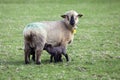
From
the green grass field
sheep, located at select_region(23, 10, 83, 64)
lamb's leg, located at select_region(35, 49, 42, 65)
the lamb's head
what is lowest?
the green grass field

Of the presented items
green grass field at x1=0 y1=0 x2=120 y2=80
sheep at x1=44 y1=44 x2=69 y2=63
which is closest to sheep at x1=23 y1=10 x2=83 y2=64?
sheep at x1=44 y1=44 x2=69 y2=63

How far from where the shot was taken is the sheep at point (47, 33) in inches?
497

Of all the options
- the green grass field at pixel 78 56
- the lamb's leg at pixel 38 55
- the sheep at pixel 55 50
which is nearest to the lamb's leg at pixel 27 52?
the green grass field at pixel 78 56

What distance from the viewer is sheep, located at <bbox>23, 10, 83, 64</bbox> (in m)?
12.6

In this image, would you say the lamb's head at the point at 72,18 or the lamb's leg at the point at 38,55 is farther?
the lamb's head at the point at 72,18

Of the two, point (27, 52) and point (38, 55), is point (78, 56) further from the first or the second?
point (27, 52)

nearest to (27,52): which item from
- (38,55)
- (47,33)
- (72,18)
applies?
(38,55)

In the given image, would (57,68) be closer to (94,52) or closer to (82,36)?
(94,52)

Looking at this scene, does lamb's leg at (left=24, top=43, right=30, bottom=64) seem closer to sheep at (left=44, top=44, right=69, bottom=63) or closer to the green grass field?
the green grass field

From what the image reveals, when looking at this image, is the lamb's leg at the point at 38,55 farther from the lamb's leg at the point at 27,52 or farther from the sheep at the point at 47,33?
the lamb's leg at the point at 27,52

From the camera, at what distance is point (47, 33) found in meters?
13.2

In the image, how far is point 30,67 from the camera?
40.7 ft

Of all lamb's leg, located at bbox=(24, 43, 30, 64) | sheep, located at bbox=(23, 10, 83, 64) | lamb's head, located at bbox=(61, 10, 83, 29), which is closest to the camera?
sheep, located at bbox=(23, 10, 83, 64)

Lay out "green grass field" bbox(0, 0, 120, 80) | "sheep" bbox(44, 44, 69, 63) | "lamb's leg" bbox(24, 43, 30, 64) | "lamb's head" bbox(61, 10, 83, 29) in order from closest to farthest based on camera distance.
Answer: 1. "green grass field" bbox(0, 0, 120, 80)
2. "lamb's leg" bbox(24, 43, 30, 64)
3. "sheep" bbox(44, 44, 69, 63)
4. "lamb's head" bbox(61, 10, 83, 29)
